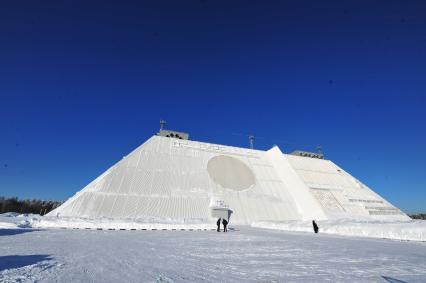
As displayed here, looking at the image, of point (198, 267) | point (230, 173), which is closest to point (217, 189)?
point (230, 173)

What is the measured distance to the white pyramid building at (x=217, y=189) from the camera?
24.2 meters

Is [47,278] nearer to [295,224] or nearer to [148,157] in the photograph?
[295,224]

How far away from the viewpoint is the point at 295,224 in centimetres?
2262

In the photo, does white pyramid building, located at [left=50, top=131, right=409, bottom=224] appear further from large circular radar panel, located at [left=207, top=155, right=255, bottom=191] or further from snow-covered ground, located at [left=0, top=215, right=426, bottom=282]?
snow-covered ground, located at [left=0, top=215, right=426, bottom=282]

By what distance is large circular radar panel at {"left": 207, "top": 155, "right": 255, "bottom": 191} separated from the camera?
103ft

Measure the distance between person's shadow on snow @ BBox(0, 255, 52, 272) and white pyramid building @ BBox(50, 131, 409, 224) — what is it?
1419 centimetres

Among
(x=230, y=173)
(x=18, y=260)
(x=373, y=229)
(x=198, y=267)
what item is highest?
(x=230, y=173)

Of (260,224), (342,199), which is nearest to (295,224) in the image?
(260,224)

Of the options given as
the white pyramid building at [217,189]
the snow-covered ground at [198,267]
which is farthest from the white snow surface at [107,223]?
the snow-covered ground at [198,267]

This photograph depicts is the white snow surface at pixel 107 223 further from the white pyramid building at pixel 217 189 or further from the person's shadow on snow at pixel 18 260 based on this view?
the person's shadow on snow at pixel 18 260

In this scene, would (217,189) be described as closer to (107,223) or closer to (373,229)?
(107,223)

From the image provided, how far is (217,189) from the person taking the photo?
29734 mm

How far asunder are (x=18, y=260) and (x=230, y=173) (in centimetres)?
2715

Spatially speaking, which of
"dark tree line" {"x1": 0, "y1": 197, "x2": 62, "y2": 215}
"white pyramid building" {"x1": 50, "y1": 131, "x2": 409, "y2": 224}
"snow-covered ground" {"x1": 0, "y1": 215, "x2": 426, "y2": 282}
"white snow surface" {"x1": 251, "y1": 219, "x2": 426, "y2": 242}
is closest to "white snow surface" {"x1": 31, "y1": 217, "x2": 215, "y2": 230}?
"white pyramid building" {"x1": 50, "y1": 131, "x2": 409, "y2": 224}
